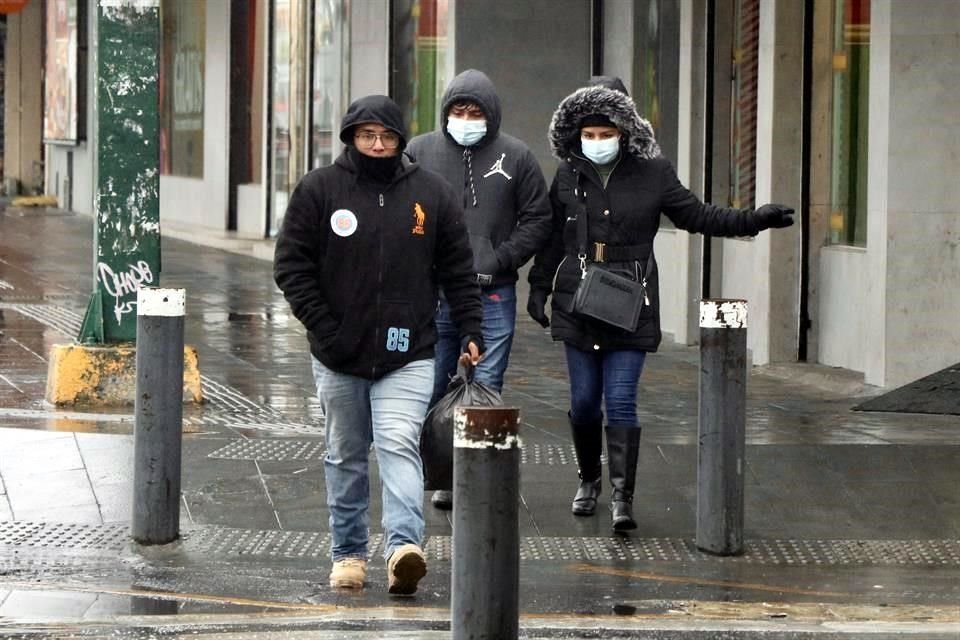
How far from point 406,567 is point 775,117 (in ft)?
23.8

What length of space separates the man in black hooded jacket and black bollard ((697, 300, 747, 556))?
3.13 ft

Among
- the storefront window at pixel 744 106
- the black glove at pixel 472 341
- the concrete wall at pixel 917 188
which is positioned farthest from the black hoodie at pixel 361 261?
the storefront window at pixel 744 106

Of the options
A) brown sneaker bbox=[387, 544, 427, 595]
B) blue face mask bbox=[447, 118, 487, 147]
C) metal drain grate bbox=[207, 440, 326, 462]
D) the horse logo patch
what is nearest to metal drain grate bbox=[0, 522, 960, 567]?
brown sneaker bbox=[387, 544, 427, 595]

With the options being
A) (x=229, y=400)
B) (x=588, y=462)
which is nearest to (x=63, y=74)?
(x=229, y=400)

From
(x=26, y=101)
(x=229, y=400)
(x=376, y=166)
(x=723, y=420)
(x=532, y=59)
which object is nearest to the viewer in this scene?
(x=376, y=166)

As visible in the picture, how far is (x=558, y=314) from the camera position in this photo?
838 centimetres

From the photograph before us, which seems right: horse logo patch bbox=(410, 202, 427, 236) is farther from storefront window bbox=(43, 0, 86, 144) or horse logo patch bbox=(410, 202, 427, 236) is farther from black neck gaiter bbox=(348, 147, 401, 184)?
storefront window bbox=(43, 0, 86, 144)

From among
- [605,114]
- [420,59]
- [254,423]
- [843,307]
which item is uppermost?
[420,59]

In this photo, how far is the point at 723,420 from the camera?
785cm

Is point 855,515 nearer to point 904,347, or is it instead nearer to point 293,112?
point 904,347

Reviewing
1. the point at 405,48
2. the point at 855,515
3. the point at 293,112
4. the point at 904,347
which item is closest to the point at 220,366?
the point at 904,347

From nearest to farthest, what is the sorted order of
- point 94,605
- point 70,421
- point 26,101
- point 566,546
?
point 94,605 → point 566,546 → point 70,421 → point 26,101

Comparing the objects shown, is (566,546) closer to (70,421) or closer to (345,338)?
(345,338)

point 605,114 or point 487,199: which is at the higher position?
point 605,114
